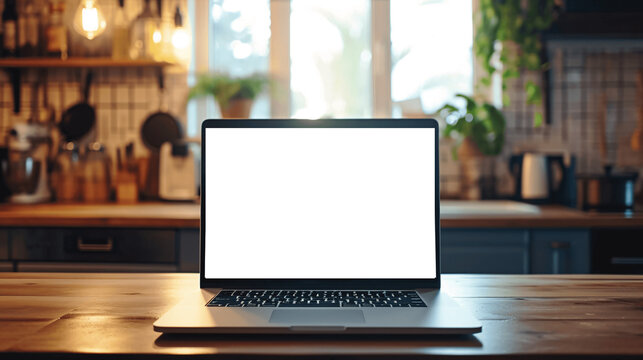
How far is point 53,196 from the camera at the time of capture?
2982 mm

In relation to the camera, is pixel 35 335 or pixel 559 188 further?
pixel 559 188

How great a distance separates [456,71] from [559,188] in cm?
78

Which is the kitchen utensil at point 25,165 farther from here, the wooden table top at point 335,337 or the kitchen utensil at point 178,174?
the wooden table top at point 335,337

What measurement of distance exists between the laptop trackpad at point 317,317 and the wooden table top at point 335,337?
3 cm

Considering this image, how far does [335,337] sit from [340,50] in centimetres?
247

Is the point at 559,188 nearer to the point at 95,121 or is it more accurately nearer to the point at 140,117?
the point at 140,117

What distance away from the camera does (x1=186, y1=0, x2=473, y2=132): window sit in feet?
10.1

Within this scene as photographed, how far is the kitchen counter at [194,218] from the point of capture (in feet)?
7.34

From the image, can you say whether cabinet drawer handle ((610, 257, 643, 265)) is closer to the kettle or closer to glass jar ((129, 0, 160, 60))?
the kettle

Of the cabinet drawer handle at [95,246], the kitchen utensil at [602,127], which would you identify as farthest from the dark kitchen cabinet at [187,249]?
the kitchen utensil at [602,127]
